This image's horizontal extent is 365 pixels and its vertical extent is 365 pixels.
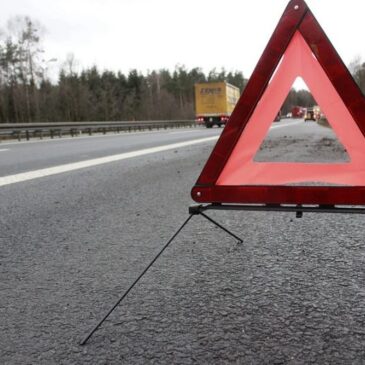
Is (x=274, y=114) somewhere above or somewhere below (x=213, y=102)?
below

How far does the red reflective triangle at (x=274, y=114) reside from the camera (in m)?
1.60

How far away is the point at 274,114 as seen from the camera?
182 centimetres

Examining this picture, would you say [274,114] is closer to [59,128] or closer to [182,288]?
[182,288]

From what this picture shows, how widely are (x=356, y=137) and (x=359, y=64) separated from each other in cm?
11607

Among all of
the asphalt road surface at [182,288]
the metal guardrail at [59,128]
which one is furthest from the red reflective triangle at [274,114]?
the metal guardrail at [59,128]

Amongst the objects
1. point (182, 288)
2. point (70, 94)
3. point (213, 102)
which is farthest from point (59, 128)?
point (70, 94)

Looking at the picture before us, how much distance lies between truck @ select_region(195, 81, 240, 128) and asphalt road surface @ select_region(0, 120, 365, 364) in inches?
1350

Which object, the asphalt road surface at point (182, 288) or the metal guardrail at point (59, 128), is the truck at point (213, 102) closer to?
the metal guardrail at point (59, 128)

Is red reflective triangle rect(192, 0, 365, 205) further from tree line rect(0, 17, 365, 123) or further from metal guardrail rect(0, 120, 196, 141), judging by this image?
tree line rect(0, 17, 365, 123)

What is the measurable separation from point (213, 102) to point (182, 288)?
3628 cm

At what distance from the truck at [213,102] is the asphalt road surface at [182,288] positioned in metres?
34.3

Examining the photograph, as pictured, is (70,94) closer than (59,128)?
No

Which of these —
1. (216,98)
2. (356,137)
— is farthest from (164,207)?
(216,98)

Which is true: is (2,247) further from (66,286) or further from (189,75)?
(189,75)
